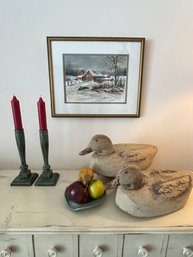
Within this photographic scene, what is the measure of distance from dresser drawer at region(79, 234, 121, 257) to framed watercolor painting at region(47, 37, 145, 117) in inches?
24.0

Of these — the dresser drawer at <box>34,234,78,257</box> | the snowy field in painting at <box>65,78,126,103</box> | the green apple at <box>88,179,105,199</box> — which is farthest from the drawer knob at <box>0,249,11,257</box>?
the snowy field in painting at <box>65,78,126,103</box>

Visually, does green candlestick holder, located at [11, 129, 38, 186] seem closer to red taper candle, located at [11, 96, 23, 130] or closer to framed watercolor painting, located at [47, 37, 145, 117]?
red taper candle, located at [11, 96, 23, 130]

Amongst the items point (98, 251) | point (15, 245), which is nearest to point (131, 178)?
point (98, 251)

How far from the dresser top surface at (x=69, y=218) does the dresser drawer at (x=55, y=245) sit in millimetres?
47

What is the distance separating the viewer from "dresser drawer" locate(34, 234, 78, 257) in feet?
2.43

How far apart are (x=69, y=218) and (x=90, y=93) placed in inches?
24.8

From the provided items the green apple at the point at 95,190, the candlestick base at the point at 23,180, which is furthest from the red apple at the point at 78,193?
the candlestick base at the point at 23,180

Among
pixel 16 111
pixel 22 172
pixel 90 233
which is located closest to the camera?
pixel 90 233

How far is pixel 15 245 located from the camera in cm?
75

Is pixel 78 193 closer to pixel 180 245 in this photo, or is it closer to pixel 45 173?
pixel 45 173

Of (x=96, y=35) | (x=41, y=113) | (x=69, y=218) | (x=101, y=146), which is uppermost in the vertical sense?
(x=96, y=35)

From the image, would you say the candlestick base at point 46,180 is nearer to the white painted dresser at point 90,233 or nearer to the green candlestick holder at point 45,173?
the green candlestick holder at point 45,173

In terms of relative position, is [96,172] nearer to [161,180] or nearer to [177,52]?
[161,180]

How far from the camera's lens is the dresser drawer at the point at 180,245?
29.9 inches
